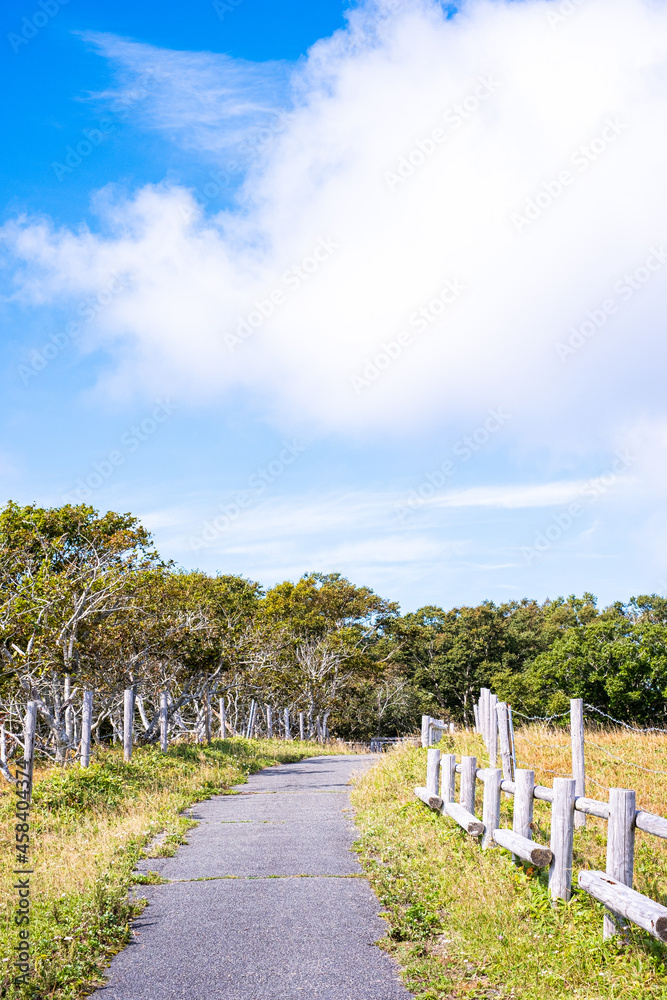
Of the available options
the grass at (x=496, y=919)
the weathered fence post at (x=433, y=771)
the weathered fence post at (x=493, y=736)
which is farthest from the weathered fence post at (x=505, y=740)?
the weathered fence post at (x=433, y=771)

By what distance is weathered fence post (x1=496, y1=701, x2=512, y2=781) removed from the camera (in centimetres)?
1194

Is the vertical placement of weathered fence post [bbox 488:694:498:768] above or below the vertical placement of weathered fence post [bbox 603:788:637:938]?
below

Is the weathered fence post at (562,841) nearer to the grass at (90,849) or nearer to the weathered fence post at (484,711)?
the grass at (90,849)

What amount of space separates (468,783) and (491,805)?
42.0 inches

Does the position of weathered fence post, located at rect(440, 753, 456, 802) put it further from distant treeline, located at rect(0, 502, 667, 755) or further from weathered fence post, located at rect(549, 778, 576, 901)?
distant treeline, located at rect(0, 502, 667, 755)

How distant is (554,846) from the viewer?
678 centimetres

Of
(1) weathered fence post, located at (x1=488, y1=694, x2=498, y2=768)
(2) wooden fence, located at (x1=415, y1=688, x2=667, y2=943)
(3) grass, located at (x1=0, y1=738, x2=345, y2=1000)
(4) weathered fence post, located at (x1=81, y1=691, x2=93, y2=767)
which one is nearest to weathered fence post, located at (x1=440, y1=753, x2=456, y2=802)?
(2) wooden fence, located at (x1=415, y1=688, x2=667, y2=943)

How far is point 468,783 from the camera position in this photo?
9680mm

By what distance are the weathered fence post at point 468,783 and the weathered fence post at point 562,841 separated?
2831 mm

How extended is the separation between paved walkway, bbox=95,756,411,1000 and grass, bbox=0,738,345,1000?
254 mm

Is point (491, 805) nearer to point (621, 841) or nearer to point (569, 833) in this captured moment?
point (569, 833)

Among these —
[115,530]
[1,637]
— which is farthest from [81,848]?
[115,530]

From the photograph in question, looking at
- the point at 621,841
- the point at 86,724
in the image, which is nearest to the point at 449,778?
the point at 621,841

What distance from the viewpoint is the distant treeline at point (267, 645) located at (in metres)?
18.6
